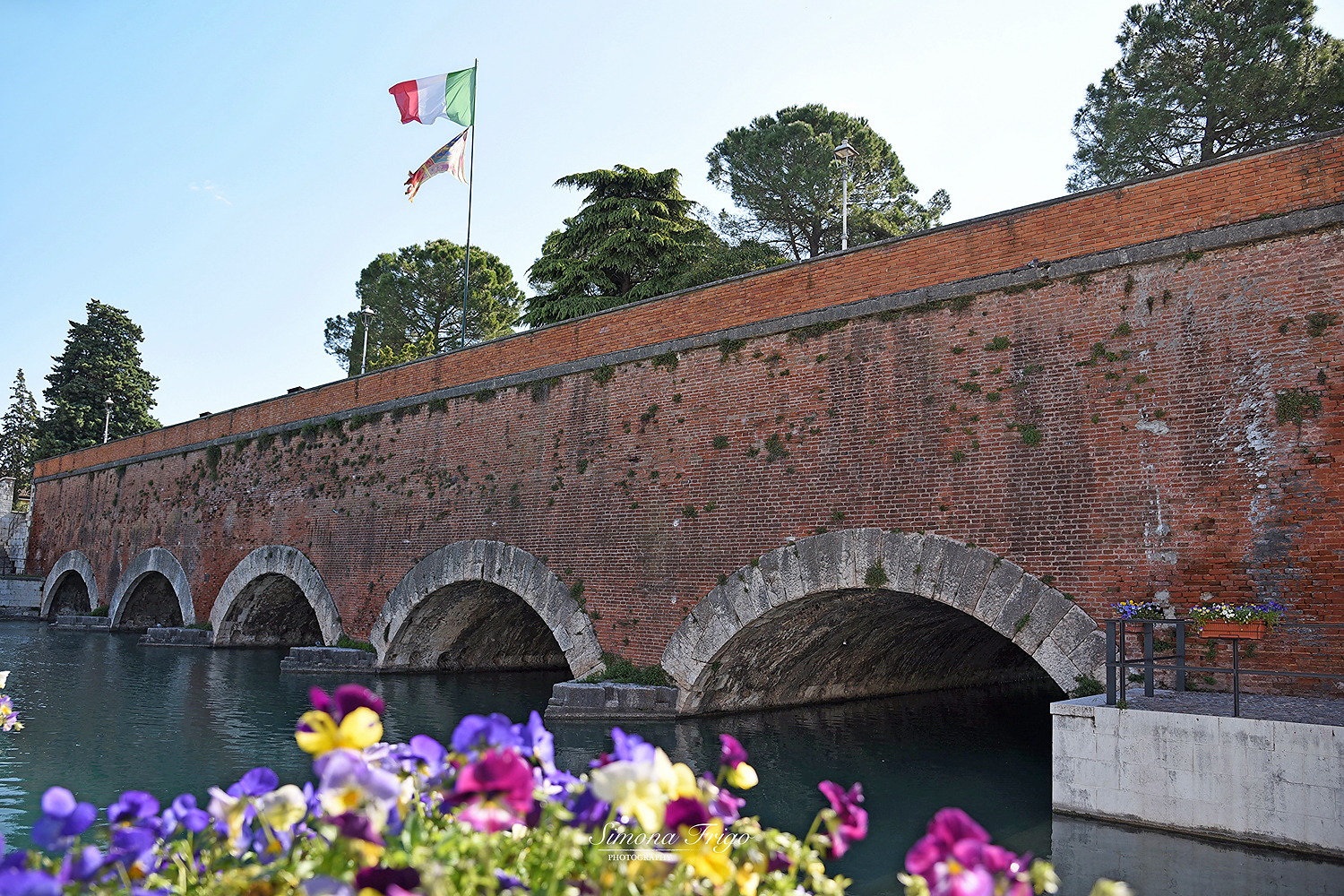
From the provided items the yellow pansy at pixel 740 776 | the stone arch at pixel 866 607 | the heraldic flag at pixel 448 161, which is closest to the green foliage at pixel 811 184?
the heraldic flag at pixel 448 161

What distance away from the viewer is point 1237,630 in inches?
269

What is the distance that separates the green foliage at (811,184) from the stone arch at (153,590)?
17.4 m

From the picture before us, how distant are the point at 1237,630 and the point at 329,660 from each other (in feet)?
46.4

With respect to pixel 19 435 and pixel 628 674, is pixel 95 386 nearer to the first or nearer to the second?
pixel 19 435

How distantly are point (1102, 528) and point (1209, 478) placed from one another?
0.94 m

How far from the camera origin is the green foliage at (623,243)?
26.5m

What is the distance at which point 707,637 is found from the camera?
10906 millimetres

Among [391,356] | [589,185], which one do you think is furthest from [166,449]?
[589,185]

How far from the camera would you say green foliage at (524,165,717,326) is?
2653 centimetres

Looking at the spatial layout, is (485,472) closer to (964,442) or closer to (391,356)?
(964,442)

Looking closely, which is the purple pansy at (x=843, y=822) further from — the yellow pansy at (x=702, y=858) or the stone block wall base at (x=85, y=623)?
the stone block wall base at (x=85, y=623)

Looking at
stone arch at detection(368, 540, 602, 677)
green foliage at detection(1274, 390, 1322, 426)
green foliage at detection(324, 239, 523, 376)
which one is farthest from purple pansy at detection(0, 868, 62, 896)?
green foliage at detection(324, 239, 523, 376)

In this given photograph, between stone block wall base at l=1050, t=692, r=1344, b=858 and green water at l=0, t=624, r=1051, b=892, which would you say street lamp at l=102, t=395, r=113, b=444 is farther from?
stone block wall base at l=1050, t=692, r=1344, b=858

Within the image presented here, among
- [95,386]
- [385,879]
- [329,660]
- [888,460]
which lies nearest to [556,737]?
[888,460]
